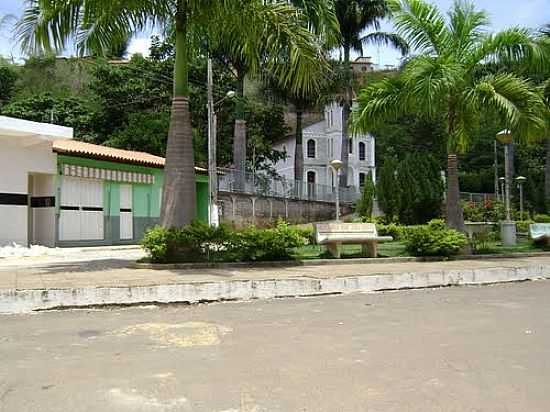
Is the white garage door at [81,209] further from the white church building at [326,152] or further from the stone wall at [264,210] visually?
the white church building at [326,152]

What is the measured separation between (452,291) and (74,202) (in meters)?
14.0

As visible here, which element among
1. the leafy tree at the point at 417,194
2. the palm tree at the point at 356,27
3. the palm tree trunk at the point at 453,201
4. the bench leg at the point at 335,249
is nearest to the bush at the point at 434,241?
the palm tree trunk at the point at 453,201

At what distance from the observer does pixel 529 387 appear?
4.76m

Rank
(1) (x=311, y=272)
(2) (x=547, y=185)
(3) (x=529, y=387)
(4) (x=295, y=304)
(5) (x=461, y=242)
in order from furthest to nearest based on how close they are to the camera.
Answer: (2) (x=547, y=185) → (5) (x=461, y=242) → (1) (x=311, y=272) → (4) (x=295, y=304) → (3) (x=529, y=387)

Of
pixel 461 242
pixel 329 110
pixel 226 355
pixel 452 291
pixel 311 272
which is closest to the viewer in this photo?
pixel 226 355

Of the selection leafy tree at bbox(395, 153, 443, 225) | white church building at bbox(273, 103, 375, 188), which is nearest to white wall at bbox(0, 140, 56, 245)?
leafy tree at bbox(395, 153, 443, 225)

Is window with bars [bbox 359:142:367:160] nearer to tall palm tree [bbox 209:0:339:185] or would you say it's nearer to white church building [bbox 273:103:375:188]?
white church building [bbox 273:103:375:188]

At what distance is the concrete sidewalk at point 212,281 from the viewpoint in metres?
8.79

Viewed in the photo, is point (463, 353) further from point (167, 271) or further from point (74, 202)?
point (74, 202)

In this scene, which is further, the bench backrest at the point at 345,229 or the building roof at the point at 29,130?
the building roof at the point at 29,130

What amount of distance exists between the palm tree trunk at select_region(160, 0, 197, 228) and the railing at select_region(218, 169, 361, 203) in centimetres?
1775

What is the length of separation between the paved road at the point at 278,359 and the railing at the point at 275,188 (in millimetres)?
22538

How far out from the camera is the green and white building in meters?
18.6

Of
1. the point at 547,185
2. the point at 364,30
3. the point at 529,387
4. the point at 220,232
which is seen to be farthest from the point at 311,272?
the point at 364,30
